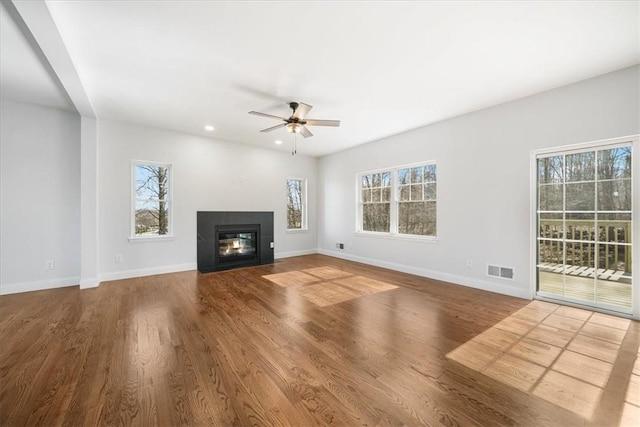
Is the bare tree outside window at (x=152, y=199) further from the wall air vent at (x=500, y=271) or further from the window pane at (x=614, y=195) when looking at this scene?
the window pane at (x=614, y=195)

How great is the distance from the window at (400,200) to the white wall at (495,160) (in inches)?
8.3

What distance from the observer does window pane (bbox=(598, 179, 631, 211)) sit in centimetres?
294

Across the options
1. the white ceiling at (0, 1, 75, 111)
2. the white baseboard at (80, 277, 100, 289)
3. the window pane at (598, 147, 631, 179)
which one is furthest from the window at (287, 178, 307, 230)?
the window pane at (598, 147, 631, 179)

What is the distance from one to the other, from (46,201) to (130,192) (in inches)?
42.6

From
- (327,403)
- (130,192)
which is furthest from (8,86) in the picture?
(327,403)

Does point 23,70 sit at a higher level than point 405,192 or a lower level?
higher

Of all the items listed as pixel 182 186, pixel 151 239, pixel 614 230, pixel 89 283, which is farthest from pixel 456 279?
pixel 89 283

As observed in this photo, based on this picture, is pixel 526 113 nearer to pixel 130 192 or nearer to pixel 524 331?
pixel 524 331

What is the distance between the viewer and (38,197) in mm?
4027

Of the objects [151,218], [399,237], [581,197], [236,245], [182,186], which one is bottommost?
[236,245]

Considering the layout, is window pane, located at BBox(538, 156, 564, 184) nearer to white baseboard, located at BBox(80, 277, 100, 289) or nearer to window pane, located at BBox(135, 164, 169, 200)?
window pane, located at BBox(135, 164, 169, 200)

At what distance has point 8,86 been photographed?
3.35 meters

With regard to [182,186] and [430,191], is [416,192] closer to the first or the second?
[430,191]

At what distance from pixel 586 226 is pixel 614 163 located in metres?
0.78
